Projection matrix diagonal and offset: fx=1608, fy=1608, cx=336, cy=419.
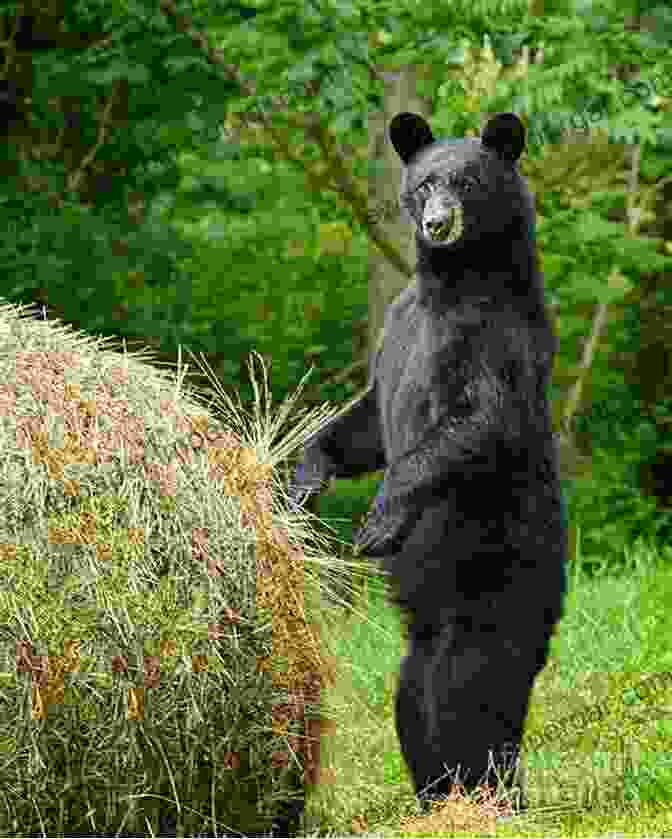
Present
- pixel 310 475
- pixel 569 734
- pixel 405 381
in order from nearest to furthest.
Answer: pixel 405 381
pixel 310 475
pixel 569 734

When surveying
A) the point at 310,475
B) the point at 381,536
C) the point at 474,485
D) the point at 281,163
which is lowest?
the point at 281,163

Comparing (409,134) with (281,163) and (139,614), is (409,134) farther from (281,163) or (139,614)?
(281,163)

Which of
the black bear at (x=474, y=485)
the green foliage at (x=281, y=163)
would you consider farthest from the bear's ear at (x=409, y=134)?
the green foliage at (x=281, y=163)

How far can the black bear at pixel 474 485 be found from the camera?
482 cm

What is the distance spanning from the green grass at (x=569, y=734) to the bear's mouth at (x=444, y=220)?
1116 mm

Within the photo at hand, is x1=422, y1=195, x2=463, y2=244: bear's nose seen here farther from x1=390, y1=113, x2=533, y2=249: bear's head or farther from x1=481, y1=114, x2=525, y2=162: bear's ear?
x1=481, y1=114, x2=525, y2=162: bear's ear

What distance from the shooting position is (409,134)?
5250 millimetres

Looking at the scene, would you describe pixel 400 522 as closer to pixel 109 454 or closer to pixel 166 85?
pixel 109 454

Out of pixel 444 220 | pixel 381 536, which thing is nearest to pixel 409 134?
pixel 444 220

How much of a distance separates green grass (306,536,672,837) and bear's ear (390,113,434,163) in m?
1.50

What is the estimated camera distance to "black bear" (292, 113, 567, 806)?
15.8 feet

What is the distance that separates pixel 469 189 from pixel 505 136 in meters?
0.25

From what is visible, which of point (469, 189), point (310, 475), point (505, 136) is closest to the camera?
point (469, 189)

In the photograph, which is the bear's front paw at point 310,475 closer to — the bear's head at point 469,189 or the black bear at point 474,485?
the black bear at point 474,485
